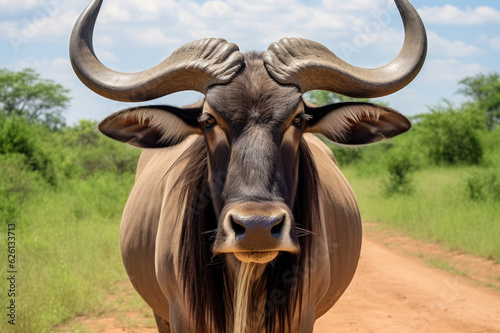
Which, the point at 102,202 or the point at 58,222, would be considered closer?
the point at 58,222

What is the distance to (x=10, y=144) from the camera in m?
14.0

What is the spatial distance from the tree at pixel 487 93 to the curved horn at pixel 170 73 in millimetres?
41402

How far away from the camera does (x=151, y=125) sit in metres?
3.34

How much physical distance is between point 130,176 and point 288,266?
1350 centimetres

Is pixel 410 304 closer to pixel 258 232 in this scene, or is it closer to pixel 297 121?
pixel 297 121

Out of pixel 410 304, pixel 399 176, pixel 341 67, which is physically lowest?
pixel 410 304

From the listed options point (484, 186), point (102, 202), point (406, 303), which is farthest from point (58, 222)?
point (484, 186)

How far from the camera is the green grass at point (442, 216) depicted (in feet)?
33.4

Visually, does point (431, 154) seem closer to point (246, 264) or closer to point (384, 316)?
point (384, 316)

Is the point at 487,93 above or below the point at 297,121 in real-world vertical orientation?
above

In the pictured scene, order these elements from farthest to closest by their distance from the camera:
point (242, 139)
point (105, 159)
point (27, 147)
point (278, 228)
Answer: point (105, 159)
point (27, 147)
point (242, 139)
point (278, 228)

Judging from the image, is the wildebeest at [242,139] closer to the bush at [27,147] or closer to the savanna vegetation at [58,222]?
the savanna vegetation at [58,222]

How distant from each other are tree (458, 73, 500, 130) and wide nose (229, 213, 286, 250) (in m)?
41.9

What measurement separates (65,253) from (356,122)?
6398 millimetres
